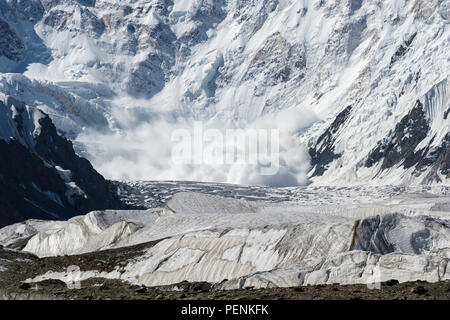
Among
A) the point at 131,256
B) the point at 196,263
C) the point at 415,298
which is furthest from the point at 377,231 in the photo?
the point at 415,298

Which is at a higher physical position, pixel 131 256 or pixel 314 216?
pixel 314 216
